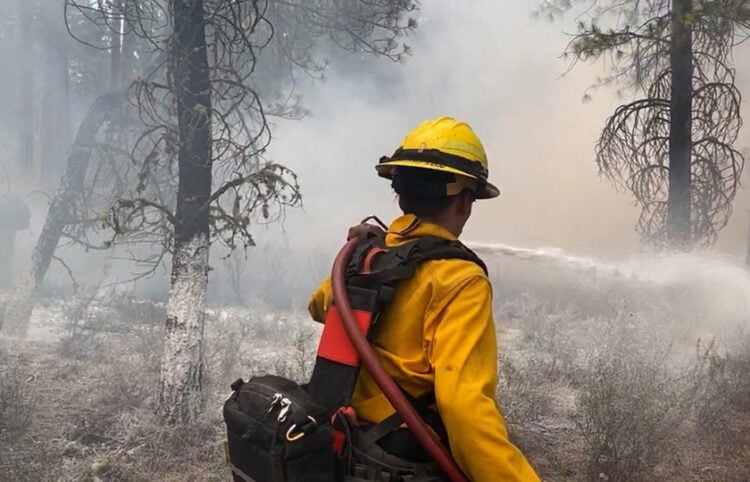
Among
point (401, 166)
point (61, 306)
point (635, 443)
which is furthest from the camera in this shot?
point (61, 306)

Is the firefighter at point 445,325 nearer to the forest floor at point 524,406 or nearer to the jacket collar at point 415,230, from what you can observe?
the jacket collar at point 415,230

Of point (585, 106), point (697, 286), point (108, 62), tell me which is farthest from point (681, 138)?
point (108, 62)

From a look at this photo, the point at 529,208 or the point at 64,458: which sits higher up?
the point at 529,208

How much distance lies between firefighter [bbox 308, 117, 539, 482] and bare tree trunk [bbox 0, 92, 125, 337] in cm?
700

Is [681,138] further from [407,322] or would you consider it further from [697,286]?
[407,322]

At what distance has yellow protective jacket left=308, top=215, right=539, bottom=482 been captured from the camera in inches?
60.7

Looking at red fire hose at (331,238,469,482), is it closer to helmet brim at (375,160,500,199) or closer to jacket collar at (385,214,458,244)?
jacket collar at (385,214,458,244)

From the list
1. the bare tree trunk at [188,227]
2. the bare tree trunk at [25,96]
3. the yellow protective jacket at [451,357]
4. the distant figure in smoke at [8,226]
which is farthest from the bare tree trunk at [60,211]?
the yellow protective jacket at [451,357]

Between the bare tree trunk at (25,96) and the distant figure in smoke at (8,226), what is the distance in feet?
10.9

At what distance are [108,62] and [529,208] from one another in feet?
40.0

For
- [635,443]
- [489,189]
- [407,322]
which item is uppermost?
[489,189]

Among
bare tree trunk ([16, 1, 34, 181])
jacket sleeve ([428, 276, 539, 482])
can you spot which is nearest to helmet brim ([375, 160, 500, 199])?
jacket sleeve ([428, 276, 539, 482])

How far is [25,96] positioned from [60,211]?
11364 millimetres

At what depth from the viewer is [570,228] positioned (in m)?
16.3
